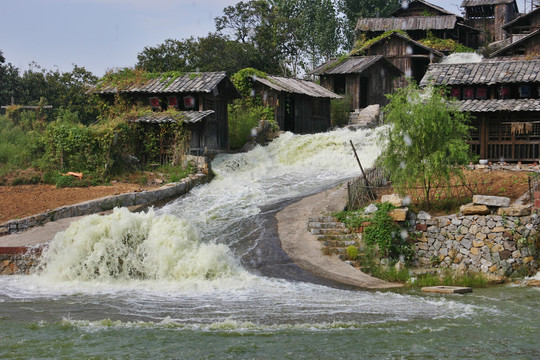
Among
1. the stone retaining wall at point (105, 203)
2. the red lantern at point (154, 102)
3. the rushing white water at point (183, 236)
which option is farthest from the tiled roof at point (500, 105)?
the red lantern at point (154, 102)

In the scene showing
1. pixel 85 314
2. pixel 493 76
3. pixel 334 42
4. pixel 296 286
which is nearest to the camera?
pixel 85 314

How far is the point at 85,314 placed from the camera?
11469 millimetres

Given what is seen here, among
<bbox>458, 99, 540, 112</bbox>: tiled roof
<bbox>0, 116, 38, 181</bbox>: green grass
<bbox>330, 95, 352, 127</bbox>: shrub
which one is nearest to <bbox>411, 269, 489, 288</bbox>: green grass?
<bbox>458, 99, 540, 112</bbox>: tiled roof

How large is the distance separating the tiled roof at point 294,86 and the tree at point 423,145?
49.0 feet

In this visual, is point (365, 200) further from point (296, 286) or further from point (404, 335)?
point (404, 335)

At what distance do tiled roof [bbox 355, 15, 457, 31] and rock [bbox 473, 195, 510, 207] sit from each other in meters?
32.0

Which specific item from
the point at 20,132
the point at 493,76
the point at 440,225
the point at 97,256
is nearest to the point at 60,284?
the point at 97,256

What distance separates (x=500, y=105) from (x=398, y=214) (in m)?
9.31

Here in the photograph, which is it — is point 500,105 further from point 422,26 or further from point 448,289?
point 422,26

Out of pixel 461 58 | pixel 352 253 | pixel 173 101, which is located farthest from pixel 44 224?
pixel 461 58

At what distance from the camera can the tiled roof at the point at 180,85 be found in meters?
26.7

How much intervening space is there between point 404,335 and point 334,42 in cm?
4530

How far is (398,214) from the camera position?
16.2m

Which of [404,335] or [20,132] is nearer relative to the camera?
[404,335]
